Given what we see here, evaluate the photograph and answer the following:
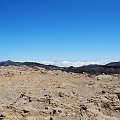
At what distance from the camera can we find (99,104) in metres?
14.6

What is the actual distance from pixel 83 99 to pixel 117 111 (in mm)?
1755

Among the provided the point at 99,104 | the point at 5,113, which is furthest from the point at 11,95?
the point at 99,104

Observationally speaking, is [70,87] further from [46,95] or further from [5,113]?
[5,113]

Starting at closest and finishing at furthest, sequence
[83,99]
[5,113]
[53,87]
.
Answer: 1. [5,113]
2. [83,99]
3. [53,87]

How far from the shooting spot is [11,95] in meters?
15.8

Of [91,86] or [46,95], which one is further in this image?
[91,86]

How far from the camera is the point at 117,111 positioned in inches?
563

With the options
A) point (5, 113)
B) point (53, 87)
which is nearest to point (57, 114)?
point (5, 113)

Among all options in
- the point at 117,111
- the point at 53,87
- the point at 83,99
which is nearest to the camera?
the point at 117,111

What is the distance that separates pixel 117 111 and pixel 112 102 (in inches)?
23.8

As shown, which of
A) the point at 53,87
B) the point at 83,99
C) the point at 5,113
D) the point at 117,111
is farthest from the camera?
the point at 53,87

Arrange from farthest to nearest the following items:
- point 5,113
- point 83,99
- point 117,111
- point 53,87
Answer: point 53,87
point 83,99
point 117,111
point 5,113

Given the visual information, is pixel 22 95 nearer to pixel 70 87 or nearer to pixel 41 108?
pixel 41 108

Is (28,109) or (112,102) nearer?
(28,109)
